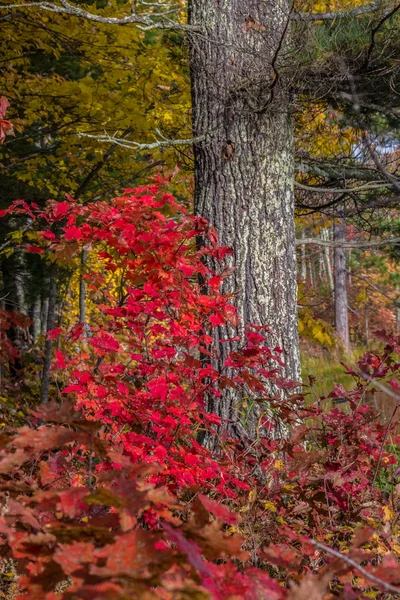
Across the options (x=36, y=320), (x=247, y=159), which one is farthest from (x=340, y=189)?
(x=36, y=320)

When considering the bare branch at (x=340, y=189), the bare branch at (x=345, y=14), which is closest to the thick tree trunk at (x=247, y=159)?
the bare branch at (x=345, y=14)

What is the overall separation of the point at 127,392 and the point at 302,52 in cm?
257

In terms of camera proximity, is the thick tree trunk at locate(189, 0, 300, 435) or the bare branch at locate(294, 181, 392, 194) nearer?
the thick tree trunk at locate(189, 0, 300, 435)

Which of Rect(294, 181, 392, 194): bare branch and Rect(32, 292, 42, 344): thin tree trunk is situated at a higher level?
Rect(294, 181, 392, 194): bare branch

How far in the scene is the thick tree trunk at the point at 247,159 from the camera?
3873 millimetres

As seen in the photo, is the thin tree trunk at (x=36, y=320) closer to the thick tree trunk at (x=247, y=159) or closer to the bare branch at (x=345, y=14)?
the thick tree trunk at (x=247, y=159)

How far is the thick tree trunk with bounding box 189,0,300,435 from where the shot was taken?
387 cm

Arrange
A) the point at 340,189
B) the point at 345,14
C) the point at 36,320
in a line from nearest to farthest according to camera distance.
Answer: the point at 345,14 < the point at 340,189 < the point at 36,320

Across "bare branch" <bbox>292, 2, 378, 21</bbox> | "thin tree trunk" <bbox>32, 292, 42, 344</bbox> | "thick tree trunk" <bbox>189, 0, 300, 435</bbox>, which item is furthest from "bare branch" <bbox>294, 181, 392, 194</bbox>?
"thin tree trunk" <bbox>32, 292, 42, 344</bbox>

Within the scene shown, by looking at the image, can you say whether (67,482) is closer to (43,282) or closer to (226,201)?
(226,201)

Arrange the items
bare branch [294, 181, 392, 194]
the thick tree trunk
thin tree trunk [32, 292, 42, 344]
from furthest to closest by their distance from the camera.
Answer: thin tree trunk [32, 292, 42, 344]
bare branch [294, 181, 392, 194]
the thick tree trunk

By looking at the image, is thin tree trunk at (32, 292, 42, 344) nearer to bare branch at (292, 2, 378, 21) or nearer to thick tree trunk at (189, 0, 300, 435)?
thick tree trunk at (189, 0, 300, 435)

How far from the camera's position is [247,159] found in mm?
3914

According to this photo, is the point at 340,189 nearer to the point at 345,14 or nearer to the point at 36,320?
the point at 345,14
